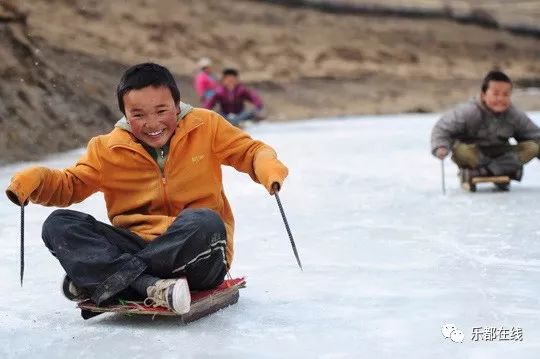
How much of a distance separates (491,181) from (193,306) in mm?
3862

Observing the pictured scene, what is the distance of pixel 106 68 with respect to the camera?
1892 cm

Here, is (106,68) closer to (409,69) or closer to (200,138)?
(409,69)

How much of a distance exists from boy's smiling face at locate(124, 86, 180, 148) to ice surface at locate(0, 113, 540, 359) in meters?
0.60

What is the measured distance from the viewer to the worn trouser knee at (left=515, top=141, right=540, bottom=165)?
7078 millimetres

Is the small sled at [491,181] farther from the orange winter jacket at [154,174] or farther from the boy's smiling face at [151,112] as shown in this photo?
the boy's smiling face at [151,112]

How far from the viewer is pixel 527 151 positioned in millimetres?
7078

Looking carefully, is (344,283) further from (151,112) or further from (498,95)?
(498,95)

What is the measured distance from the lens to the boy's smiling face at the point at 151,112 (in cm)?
363

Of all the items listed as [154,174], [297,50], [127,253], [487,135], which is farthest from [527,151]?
[297,50]

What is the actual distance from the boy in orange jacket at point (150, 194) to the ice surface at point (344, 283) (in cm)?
16

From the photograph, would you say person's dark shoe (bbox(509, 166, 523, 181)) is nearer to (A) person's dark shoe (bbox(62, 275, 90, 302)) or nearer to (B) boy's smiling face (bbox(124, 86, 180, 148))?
(B) boy's smiling face (bbox(124, 86, 180, 148))

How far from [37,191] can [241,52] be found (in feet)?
67.2

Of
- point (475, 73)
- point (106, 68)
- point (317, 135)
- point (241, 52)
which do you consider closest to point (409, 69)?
point (475, 73)

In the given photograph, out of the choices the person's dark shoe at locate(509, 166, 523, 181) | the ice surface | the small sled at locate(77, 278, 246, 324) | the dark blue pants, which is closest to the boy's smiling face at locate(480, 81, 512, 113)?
the person's dark shoe at locate(509, 166, 523, 181)
